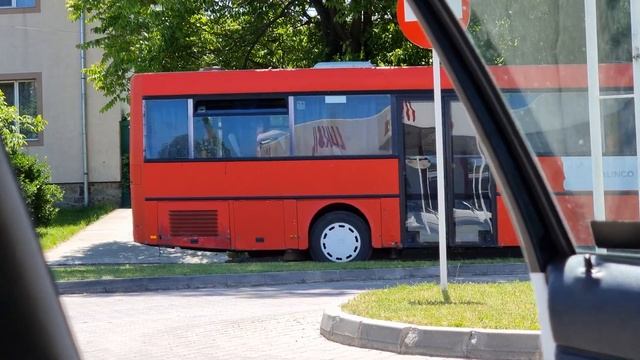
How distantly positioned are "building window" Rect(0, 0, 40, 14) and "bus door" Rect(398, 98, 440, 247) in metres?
15.1

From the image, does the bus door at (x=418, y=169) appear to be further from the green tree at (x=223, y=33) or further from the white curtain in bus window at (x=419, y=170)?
the green tree at (x=223, y=33)

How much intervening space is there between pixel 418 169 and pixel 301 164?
1.89 metres

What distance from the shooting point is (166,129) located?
1608 cm

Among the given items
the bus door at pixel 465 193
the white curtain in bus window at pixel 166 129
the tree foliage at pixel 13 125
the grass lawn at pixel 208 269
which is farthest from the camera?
the tree foliage at pixel 13 125

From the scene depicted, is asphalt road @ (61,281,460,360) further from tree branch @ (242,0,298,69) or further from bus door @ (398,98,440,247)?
tree branch @ (242,0,298,69)

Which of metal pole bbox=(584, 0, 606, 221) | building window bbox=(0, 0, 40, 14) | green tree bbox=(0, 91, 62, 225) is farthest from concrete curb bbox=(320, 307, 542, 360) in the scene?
building window bbox=(0, 0, 40, 14)

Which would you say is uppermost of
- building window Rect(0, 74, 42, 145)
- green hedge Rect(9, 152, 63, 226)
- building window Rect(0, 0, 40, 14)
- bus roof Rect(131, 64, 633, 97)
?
building window Rect(0, 0, 40, 14)

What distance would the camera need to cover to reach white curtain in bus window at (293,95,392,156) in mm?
15742

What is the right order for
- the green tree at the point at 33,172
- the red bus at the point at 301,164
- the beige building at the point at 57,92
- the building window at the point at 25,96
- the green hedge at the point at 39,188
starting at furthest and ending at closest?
1. the building window at the point at 25,96
2. the beige building at the point at 57,92
3. the green hedge at the point at 39,188
4. the green tree at the point at 33,172
5. the red bus at the point at 301,164

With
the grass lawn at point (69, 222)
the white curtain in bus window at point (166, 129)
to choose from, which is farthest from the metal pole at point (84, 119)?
the white curtain in bus window at point (166, 129)

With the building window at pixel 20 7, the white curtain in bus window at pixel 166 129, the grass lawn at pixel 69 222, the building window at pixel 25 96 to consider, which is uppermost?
the building window at pixel 20 7

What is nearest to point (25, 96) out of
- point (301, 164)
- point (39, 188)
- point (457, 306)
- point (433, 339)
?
point (39, 188)

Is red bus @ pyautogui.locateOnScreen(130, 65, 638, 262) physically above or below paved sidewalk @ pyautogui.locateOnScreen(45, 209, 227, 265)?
above

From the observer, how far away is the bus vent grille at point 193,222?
15938 millimetres
